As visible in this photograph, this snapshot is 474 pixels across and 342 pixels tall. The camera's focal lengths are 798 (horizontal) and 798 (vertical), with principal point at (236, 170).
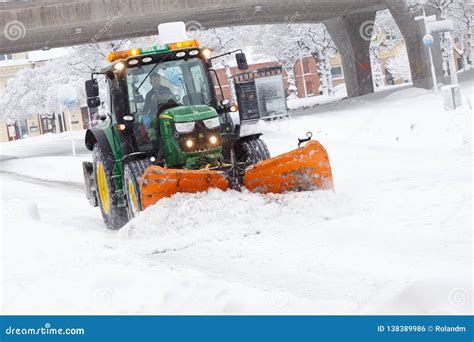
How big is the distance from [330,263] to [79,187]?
1060 cm

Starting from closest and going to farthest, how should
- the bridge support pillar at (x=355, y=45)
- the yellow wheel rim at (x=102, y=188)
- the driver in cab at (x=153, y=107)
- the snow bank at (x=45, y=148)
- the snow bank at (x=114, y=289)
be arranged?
the snow bank at (x=114, y=289)
the driver in cab at (x=153, y=107)
the yellow wheel rim at (x=102, y=188)
the snow bank at (x=45, y=148)
the bridge support pillar at (x=355, y=45)

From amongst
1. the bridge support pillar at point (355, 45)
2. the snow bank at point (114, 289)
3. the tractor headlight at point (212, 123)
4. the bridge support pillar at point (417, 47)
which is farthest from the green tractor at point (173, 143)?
the bridge support pillar at point (355, 45)

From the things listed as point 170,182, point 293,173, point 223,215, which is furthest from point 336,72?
point 223,215

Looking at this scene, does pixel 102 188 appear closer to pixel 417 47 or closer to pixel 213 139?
pixel 213 139

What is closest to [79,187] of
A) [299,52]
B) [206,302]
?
[206,302]

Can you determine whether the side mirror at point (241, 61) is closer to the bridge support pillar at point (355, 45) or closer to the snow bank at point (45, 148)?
the snow bank at point (45, 148)

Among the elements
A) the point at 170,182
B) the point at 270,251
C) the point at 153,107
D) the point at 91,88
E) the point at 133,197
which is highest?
the point at 91,88

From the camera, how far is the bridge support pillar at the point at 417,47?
33.5m

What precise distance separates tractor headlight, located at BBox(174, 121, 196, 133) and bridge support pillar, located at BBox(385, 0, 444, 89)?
25.7 meters

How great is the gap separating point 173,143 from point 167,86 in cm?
87

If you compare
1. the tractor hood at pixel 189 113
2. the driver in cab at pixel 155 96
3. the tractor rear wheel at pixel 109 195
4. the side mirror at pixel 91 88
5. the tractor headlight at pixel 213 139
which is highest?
the side mirror at pixel 91 88

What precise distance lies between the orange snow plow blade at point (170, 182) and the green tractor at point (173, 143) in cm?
1

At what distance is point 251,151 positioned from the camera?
987cm

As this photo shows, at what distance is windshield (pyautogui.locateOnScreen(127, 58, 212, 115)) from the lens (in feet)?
31.9
